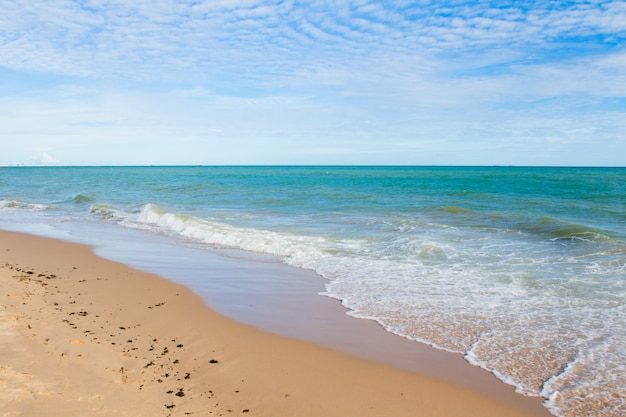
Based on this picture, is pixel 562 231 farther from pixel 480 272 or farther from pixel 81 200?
pixel 81 200

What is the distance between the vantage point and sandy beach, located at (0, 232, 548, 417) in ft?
13.7

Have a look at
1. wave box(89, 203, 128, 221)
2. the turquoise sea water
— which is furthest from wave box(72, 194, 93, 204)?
the turquoise sea water

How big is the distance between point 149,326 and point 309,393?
112 inches

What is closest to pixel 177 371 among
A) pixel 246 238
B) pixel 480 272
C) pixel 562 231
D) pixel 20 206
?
pixel 480 272

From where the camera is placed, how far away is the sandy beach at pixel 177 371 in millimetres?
4184

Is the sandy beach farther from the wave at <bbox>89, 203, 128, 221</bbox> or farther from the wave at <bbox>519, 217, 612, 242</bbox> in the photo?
the wave at <bbox>89, 203, 128, 221</bbox>

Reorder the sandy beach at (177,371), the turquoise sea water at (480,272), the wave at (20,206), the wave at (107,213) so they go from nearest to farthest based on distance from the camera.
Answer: the sandy beach at (177,371) → the turquoise sea water at (480,272) → the wave at (107,213) → the wave at (20,206)

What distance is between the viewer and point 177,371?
490 centimetres

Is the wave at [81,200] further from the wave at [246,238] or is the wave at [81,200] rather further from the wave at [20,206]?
the wave at [246,238]

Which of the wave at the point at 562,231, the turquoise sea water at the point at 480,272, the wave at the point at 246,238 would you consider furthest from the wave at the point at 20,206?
the wave at the point at 562,231

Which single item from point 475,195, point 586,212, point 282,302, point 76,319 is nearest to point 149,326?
point 76,319

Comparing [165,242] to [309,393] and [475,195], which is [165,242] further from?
[475,195]

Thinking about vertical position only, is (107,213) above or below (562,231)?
below

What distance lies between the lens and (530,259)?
11.0 metres
